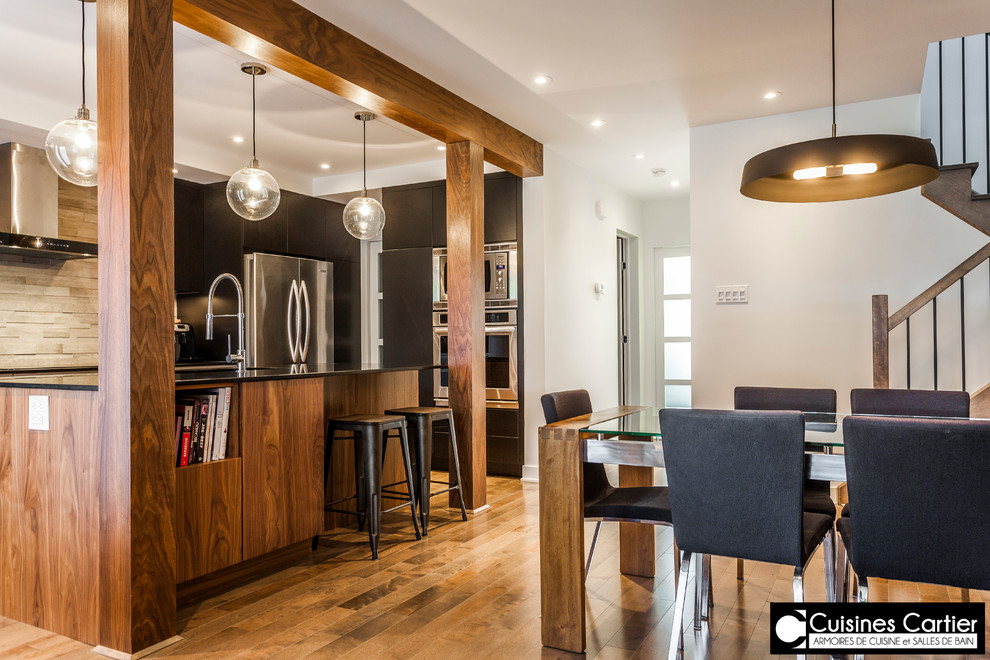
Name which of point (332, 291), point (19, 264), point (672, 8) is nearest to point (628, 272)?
point (332, 291)

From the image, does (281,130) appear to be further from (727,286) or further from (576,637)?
(576,637)

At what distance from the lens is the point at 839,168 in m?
2.39

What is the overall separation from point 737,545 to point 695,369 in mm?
2997

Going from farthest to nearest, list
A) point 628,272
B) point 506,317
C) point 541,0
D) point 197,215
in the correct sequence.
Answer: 1. point 628,272
2. point 197,215
3. point 506,317
4. point 541,0

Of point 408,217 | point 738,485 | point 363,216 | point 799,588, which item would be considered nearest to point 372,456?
point 363,216

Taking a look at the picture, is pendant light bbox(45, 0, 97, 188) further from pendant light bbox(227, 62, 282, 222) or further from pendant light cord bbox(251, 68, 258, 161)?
pendant light cord bbox(251, 68, 258, 161)

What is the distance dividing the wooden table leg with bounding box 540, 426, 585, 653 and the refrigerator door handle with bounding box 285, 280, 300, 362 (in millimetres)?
4155

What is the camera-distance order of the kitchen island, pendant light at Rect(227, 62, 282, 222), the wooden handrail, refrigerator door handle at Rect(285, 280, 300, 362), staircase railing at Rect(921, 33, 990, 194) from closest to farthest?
the kitchen island
the wooden handrail
pendant light at Rect(227, 62, 282, 222)
staircase railing at Rect(921, 33, 990, 194)
refrigerator door handle at Rect(285, 280, 300, 362)

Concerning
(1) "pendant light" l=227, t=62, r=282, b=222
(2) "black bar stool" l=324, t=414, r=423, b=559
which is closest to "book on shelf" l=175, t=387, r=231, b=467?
(2) "black bar stool" l=324, t=414, r=423, b=559

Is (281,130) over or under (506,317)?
over

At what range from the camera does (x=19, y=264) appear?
15.9 ft

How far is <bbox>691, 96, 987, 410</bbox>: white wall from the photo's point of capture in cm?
434

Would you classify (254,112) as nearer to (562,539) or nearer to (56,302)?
(56,302)

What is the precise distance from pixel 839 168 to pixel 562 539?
1584mm
